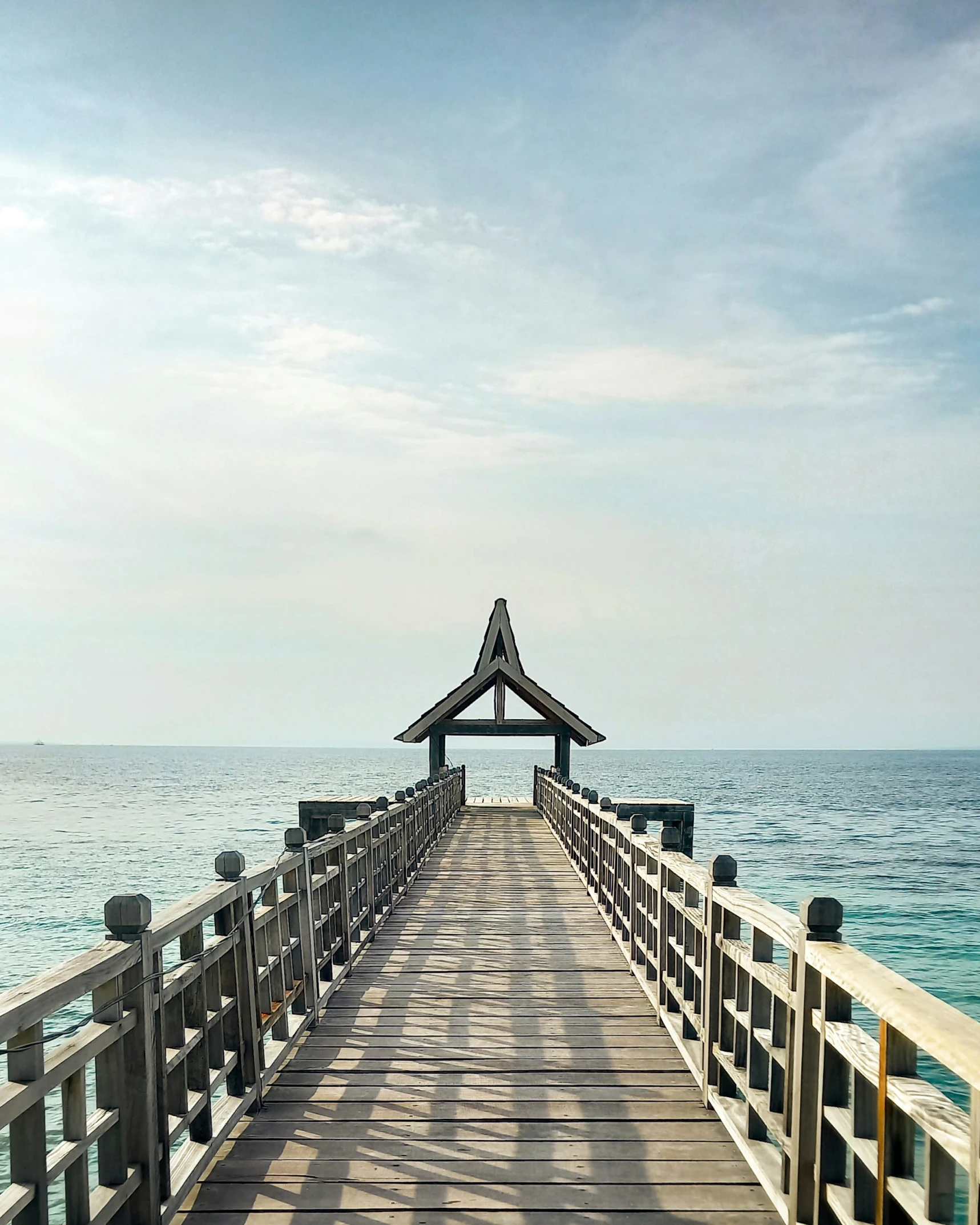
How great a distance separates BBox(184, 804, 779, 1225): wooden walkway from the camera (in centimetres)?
365

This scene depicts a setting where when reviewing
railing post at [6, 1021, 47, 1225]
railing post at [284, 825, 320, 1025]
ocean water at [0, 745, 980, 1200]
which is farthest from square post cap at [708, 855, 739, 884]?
ocean water at [0, 745, 980, 1200]

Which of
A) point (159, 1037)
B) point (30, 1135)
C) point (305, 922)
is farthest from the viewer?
point (305, 922)

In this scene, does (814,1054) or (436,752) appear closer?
(814,1054)

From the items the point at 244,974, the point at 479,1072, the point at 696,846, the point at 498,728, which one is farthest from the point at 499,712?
the point at 244,974

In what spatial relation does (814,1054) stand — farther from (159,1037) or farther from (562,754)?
(562,754)

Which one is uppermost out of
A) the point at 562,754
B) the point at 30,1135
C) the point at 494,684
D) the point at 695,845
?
the point at 494,684

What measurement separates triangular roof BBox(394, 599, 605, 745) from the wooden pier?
13.4 m

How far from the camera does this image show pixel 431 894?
11.2 meters

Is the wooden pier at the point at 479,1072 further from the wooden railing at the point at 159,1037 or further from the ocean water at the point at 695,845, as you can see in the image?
the ocean water at the point at 695,845

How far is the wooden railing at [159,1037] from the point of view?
→ 2.52 metres

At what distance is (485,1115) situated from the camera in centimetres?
453

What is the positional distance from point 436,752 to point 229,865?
65.9 ft

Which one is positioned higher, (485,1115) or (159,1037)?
(159,1037)

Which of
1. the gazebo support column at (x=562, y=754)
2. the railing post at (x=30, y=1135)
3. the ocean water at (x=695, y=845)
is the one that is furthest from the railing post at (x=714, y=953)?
the gazebo support column at (x=562, y=754)
